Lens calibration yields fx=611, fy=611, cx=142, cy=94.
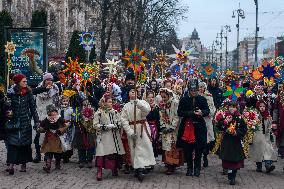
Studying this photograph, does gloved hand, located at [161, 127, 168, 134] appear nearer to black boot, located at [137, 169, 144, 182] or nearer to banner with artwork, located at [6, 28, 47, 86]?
black boot, located at [137, 169, 144, 182]

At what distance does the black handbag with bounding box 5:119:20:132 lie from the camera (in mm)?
12016

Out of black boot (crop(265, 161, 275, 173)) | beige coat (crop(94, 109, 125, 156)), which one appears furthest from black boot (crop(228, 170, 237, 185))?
beige coat (crop(94, 109, 125, 156))

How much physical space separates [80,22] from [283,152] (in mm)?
71362

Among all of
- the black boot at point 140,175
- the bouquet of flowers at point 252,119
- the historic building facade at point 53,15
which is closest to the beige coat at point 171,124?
the black boot at point 140,175

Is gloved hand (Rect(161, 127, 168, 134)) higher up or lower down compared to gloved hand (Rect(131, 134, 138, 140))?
higher up

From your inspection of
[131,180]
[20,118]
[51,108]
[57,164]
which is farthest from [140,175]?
[20,118]

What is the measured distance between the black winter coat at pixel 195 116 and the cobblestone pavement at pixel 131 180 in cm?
69

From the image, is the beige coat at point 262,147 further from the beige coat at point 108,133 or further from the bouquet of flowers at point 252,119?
the beige coat at point 108,133

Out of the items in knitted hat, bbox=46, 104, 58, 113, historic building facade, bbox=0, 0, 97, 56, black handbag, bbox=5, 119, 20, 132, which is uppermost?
historic building facade, bbox=0, 0, 97, 56

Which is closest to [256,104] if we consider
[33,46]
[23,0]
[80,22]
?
[33,46]

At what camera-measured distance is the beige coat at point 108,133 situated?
38.0 feet

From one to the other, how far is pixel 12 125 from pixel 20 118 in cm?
21

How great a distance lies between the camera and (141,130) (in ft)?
37.7

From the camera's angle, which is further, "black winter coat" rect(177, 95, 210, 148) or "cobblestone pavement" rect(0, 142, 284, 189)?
"black winter coat" rect(177, 95, 210, 148)
